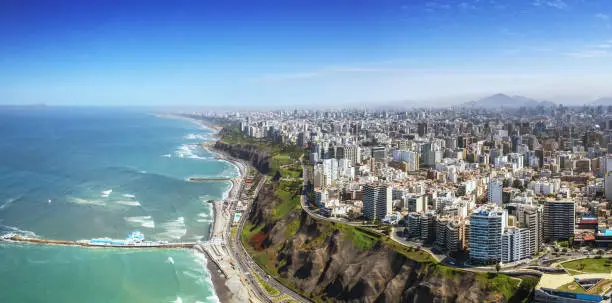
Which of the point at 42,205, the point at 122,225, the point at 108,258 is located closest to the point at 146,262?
the point at 108,258

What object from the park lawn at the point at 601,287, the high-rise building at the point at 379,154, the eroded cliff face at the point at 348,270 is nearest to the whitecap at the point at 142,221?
the eroded cliff face at the point at 348,270

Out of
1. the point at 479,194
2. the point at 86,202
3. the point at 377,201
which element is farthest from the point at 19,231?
the point at 479,194

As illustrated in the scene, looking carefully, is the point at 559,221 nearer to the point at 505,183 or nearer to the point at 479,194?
the point at 479,194

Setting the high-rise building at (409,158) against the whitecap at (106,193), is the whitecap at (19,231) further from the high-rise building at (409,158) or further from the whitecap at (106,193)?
the high-rise building at (409,158)

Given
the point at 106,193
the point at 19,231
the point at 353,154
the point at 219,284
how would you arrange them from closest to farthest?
1. the point at 219,284
2. the point at 19,231
3. the point at 106,193
4. the point at 353,154

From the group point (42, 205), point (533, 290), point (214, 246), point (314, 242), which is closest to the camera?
point (533, 290)

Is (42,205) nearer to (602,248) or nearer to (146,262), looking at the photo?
(146,262)

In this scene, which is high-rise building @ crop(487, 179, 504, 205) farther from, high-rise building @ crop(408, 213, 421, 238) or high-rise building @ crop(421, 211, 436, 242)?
high-rise building @ crop(421, 211, 436, 242)
